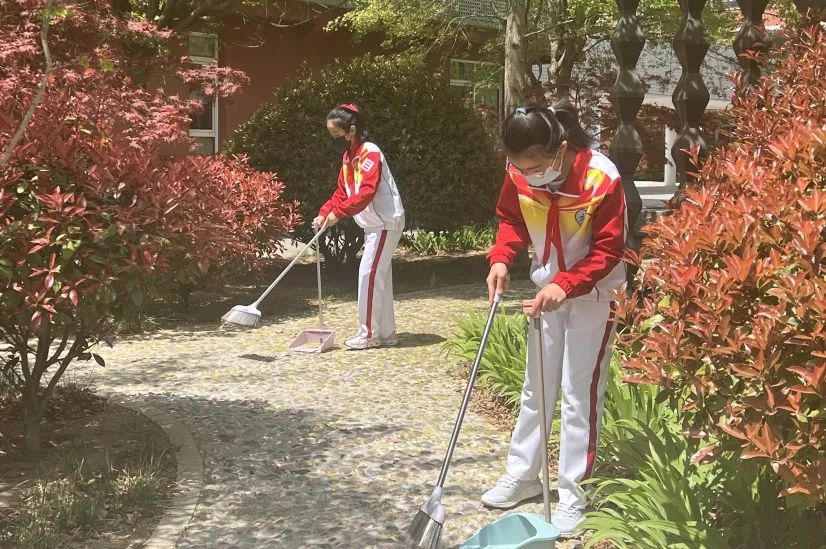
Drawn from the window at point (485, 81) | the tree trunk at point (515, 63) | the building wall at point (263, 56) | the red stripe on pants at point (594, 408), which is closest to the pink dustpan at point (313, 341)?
the red stripe on pants at point (594, 408)

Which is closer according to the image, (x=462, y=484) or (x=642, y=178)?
(x=462, y=484)

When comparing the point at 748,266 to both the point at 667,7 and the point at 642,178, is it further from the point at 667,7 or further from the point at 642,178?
the point at 642,178

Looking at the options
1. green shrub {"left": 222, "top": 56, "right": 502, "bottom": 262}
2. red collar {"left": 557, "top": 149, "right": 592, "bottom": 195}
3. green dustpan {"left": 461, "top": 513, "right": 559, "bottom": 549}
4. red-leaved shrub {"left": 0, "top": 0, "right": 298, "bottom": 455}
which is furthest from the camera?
green shrub {"left": 222, "top": 56, "right": 502, "bottom": 262}

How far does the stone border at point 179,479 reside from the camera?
396 centimetres

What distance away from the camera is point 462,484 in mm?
4586

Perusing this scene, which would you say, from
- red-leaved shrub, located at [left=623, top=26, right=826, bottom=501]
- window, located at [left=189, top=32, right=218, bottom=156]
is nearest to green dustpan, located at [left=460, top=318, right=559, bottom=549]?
red-leaved shrub, located at [left=623, top=26, right=826, bottom=501]

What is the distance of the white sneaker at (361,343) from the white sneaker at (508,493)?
3.45 metres

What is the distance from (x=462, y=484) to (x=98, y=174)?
2166mm

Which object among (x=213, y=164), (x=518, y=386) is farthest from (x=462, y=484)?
(x=213, y=164)

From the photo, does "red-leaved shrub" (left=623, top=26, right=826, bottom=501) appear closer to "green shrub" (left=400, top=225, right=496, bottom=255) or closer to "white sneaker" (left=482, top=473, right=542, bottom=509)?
"white sneaker" (left=482, top=473, right=542, bottom=509)

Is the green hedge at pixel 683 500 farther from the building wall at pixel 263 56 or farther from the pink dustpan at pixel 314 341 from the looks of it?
the building wall at pixel 263 56

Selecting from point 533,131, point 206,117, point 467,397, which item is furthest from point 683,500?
point 206,117

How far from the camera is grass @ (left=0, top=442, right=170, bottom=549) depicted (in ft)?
→ 12.6

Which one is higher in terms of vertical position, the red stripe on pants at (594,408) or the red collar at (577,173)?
the red collar at (577,173)
